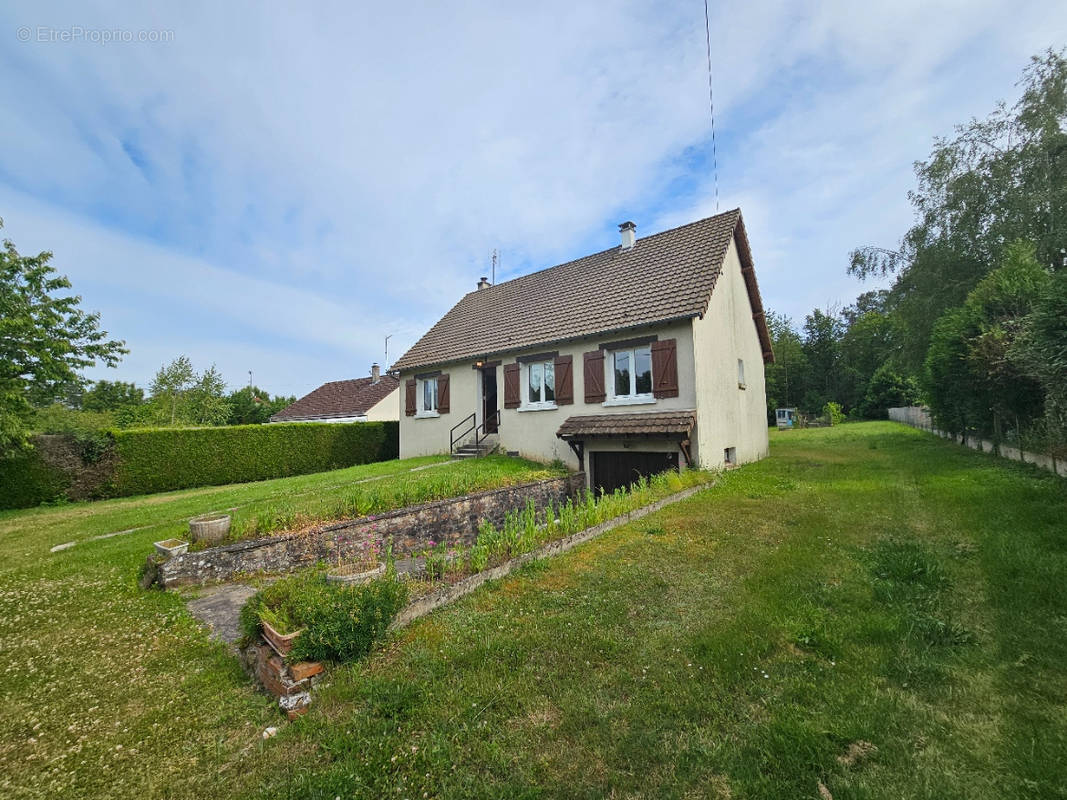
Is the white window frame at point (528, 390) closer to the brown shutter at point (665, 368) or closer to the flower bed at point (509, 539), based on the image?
the brown shutter at point (665, 368)

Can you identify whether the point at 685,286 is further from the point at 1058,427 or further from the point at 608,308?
the point at 1058,427

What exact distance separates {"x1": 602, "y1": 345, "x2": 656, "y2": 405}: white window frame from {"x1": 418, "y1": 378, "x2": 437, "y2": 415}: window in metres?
7.91

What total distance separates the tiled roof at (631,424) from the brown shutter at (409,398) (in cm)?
811

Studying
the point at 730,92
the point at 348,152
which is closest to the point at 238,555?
the point at 348,152

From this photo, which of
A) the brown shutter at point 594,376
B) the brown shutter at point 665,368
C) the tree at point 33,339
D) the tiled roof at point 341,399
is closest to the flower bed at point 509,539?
the brown shutter at point 665,368

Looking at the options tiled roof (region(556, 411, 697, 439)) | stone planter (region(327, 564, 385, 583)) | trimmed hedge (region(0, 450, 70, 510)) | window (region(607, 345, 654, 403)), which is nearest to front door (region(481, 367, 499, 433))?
tiled roof (region(556, 411, 697, 439))

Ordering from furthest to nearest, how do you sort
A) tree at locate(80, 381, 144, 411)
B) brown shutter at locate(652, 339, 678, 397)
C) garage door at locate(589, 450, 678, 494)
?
1. tree at locate(80, 381, 144, 411)
2. garage door at locate(589, 450, 678, 494)
3. brown shutter at locate(652, 339, 678, 397)

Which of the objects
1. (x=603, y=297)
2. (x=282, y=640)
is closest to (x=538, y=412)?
(x=603, y=297)

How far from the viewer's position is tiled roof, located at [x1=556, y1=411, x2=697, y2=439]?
11.5 m

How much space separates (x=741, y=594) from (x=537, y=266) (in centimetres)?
1783

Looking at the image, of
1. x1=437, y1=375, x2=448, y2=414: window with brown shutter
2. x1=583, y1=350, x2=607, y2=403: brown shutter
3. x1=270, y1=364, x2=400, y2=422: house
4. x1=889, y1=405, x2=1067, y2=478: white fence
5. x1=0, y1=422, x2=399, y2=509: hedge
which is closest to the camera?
x1=889, y1=405, x2=1067, y2=478: white fence

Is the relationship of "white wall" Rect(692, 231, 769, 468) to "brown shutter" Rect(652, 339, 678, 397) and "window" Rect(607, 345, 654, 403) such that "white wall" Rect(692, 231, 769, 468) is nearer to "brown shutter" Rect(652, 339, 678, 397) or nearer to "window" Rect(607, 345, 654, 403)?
"brown shutter" Rect(652, 339, 678, 397)

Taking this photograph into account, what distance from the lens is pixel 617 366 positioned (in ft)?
45.4

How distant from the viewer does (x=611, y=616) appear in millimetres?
4492
